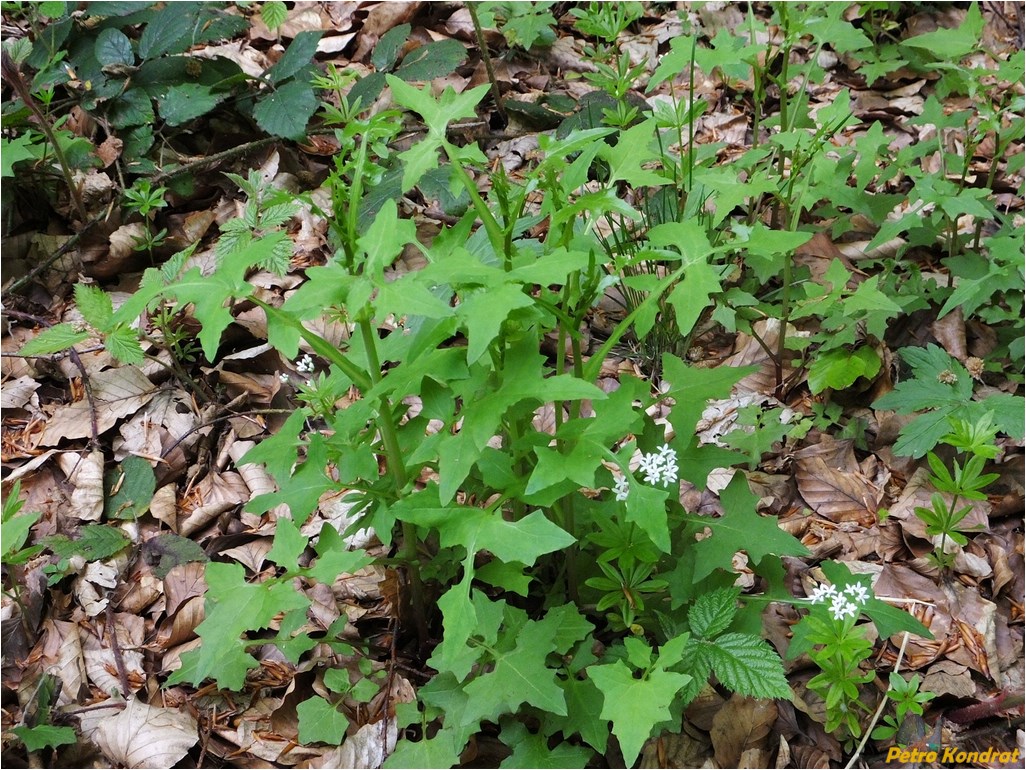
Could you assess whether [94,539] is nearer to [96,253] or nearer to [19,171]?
[96,253]

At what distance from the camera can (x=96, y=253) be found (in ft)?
11.1

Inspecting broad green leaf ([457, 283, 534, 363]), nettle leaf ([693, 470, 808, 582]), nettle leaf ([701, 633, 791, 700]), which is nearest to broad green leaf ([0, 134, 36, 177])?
broad green leaf ([457, 283, 534, 363])

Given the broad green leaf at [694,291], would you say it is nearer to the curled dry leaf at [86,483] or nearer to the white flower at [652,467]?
the white flower at [652,467]

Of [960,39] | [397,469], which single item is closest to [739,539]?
[397,469]

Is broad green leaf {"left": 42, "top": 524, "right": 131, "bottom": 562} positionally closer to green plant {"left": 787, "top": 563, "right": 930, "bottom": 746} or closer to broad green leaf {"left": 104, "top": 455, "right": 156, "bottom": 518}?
broad green leaf {"left": 104, "top": 455, "right": 156, "bottom": 518}

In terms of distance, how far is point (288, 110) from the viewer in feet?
10.9

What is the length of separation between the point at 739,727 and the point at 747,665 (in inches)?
12.6

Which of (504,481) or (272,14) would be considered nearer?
(504,481)

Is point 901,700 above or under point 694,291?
under

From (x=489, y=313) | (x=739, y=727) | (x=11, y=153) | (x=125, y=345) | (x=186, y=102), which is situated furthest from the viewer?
(x=186, y=102)

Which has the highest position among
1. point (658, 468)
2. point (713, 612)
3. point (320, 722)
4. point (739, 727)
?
point (658, 468)

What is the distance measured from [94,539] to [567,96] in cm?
261

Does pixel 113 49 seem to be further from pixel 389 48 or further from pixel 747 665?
pixel 747 665

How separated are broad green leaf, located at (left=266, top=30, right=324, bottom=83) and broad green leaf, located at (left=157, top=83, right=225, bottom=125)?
0.25m
